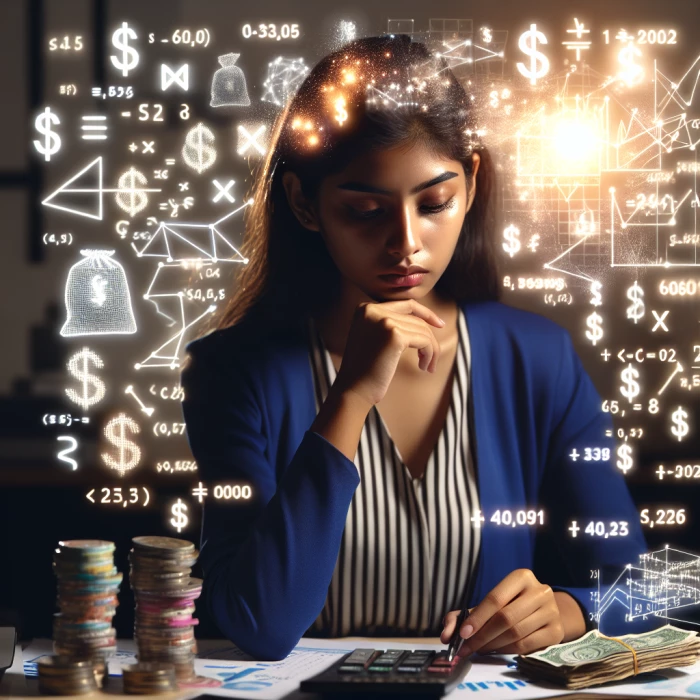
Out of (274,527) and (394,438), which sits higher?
(394,438)

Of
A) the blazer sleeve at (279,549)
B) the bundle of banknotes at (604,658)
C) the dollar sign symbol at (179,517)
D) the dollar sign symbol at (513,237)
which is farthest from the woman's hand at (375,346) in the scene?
the bundle of banknotes at (604,658)

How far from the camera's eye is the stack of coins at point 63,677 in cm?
142

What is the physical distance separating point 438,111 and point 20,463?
989 millimetres

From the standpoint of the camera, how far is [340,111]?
172cm

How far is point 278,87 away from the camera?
175 centimetres

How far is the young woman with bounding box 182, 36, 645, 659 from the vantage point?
1.69 meters

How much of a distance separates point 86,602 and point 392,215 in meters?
0.80

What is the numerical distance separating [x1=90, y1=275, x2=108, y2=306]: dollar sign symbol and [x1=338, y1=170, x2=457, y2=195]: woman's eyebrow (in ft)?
1.53

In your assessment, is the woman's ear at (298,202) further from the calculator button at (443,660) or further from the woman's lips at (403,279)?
the calculator button at (443,660)

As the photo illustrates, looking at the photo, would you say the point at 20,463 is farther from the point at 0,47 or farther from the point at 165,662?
the point at 0,47

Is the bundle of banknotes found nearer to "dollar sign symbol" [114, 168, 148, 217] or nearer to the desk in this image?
the desk


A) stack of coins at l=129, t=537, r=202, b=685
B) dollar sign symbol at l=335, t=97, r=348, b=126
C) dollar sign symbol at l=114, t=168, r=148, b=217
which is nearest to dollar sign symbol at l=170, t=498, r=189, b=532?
stack of coins at l=129, t=537, r=202, b=685

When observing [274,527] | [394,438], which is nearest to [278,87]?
[394,438]

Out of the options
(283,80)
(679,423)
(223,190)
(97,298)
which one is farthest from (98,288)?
(679,423)
